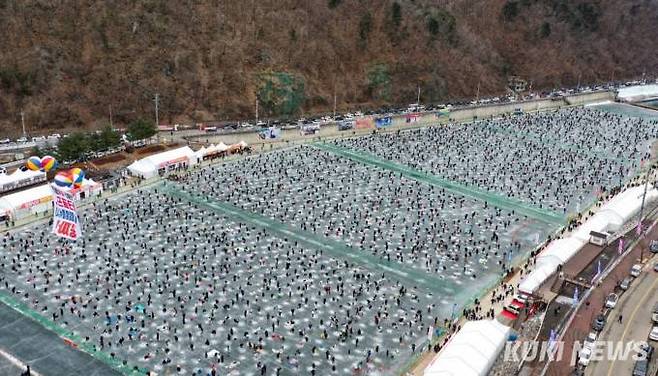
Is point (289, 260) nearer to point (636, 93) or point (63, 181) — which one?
point (63, 181)

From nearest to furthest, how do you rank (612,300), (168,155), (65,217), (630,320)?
(630,320)
(612,300)
(65,217)
(168,155)

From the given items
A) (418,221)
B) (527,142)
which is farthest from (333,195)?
(527,142)

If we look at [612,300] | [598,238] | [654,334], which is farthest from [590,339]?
[598,238]

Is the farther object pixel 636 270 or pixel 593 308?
pixel 636 270

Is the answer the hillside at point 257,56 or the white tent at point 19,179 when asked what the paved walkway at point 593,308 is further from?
the hillside at point 257,56

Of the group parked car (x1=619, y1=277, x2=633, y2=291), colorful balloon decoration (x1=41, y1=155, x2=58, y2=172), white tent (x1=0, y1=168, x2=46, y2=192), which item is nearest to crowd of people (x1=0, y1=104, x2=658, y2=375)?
colorful balloon decoration (x1=41, y1=155, x2=58, y2=172)

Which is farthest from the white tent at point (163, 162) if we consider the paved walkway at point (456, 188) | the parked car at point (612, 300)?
the parked car at point (612, 300)

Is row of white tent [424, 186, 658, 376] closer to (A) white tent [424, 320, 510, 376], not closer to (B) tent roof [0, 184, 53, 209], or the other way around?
(A) white tent [424, 320, 510, 376]

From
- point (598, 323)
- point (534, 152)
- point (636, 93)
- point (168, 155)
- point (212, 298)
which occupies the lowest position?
point (212, 298)
